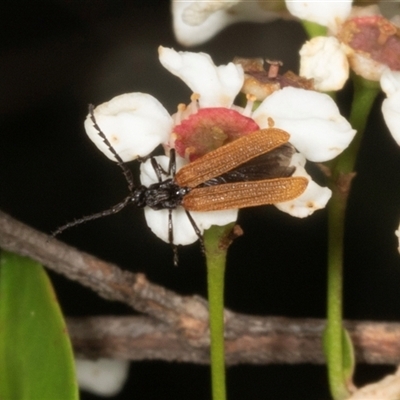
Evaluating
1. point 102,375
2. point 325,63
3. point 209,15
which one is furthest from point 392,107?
point 102,375

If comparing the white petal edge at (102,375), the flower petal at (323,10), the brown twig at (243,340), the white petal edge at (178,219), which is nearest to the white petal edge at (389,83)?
the flower petal at (323,10)

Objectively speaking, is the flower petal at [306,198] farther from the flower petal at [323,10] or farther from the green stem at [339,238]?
the flower petal at [323,10]

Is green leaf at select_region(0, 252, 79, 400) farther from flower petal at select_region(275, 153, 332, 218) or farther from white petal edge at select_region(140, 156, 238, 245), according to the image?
flower petal at select_region(275, 153, 332, 218)

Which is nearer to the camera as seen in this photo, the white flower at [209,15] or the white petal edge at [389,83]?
the white petal edge at [389,83]

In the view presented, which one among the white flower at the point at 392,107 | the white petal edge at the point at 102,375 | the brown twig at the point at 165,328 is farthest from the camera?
the white petal edge at the point at 102,375

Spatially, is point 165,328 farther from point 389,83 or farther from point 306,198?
point 389,83

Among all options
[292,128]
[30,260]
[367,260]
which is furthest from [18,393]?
[367,260]
